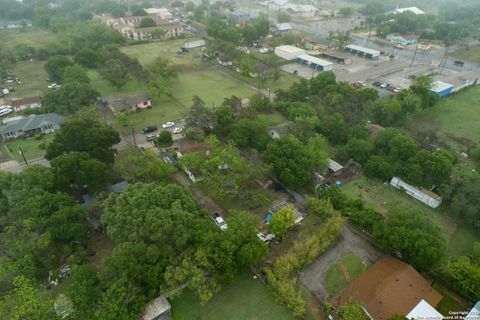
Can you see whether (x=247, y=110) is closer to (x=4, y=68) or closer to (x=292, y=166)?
(x=292, y=166)

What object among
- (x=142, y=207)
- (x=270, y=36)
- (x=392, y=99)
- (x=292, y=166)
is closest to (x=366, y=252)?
(x=292, y=166)

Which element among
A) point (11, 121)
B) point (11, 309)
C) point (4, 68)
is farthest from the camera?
point (4, 68)

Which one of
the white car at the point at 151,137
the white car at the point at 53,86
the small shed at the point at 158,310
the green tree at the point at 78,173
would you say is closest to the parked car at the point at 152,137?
the white car at the point at 151,137

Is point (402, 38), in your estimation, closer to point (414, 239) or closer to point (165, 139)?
point (165, 139)

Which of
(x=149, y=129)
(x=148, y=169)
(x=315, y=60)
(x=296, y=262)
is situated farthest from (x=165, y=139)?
(x=315, y=60)

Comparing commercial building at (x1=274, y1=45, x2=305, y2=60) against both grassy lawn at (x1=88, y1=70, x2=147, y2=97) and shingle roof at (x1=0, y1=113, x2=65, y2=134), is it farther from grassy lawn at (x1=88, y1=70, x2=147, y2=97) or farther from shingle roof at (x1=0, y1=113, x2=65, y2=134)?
shingle roof at (x1=0, y1=113, x2=65, y2=134)

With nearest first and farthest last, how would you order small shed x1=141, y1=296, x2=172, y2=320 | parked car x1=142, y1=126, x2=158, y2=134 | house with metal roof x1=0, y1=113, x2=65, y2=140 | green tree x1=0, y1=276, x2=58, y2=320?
green tree x1=0, y1=276, x2=58, y2=320
small shed x1=141, y1=296, x2=172, y2=320
house with metal roof x1=0, y1=113, x2=65, y2=140
parked car x1=142, y1=126, x2=158, y2=134

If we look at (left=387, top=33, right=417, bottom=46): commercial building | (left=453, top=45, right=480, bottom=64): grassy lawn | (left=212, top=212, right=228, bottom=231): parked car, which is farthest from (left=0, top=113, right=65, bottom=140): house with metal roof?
(left=453, top=45, right=480, bottom=64): grassy lawn
